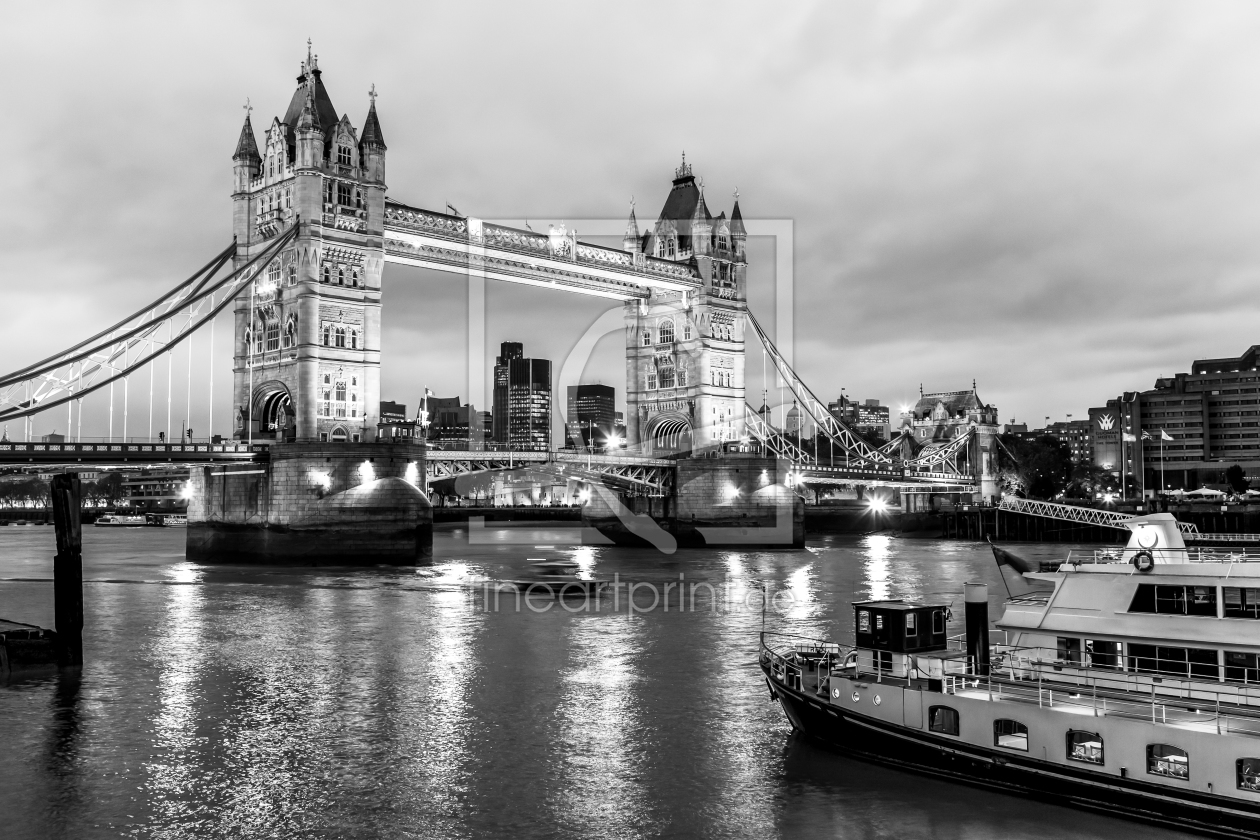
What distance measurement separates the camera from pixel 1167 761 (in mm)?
14773

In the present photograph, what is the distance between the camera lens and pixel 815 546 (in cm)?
7331

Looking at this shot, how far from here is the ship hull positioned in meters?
14.1

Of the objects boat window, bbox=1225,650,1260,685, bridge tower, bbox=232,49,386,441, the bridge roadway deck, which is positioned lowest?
boat window, bbox=1225,650,1260,685

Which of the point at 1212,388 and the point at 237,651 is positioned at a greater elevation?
the point at 1212,388

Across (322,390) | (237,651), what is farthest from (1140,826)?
(322,390)

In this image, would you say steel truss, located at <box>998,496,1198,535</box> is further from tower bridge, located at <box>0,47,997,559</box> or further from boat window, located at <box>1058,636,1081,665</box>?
boat window, located at <box>1058,636,1081,665</box>

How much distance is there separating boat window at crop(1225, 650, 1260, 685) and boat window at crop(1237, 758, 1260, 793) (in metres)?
1.97

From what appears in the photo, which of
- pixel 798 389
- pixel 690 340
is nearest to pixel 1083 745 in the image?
pixel 690 340

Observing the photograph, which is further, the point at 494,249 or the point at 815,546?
the point at 815,546

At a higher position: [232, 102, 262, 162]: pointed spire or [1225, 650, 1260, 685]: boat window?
[232, 102, 262, 162]: pointed spire

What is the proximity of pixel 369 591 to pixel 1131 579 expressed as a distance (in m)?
28.8

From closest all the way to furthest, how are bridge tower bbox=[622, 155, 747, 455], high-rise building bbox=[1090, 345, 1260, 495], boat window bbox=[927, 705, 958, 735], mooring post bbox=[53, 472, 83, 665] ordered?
boat window bbox=[927, 705, 958, 735] < mooring post bbox=[53, 472, 83, 665] < bridge tower bbox=[622, 155, 747, 455] < high-rise building bbox=[1090, 345, 1260, 495]

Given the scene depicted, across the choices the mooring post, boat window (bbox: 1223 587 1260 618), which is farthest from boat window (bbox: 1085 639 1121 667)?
the mooring post

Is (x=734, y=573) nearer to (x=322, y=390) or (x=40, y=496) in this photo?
(x=322, y=390)
